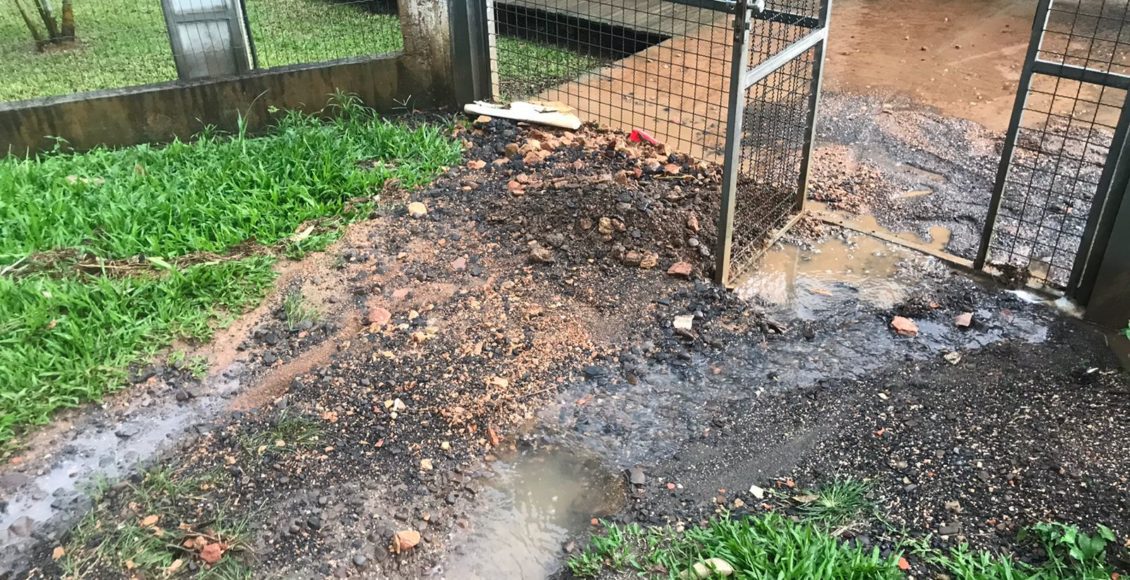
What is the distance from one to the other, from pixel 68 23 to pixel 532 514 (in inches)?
207

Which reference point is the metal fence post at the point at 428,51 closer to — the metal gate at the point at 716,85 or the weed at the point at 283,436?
the metal gate at the point at 716,85

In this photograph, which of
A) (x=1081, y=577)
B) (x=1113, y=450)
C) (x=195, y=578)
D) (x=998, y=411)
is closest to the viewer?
(x=1081, y=577)

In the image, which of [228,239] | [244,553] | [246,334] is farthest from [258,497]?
[228,239]

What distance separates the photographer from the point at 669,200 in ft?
14.9

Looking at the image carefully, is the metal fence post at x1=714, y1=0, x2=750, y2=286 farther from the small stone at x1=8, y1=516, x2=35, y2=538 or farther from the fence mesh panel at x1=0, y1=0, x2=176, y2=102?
the fence mesh panel at x1=0, y1=0, x2=176, y2=102

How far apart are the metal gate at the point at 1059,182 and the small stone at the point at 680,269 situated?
1.44 meters

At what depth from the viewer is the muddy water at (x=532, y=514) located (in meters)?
2.84

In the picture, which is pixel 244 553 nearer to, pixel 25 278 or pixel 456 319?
pixel 456 319

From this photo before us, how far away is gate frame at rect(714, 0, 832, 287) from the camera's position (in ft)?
11.5

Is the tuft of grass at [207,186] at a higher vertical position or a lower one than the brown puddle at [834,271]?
higher

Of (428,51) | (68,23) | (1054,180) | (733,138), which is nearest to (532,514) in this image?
(733,138)

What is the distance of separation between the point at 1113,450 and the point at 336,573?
2.66 m

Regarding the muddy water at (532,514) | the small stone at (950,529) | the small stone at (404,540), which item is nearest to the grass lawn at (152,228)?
the small stone at (404,540)

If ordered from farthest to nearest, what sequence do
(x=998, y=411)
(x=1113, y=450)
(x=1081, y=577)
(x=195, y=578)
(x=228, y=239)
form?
(x=228, y=239) → (x=998, y=411) → (x=1113, y=450) → (x=195, y=578) → (x=1081, y=577)
